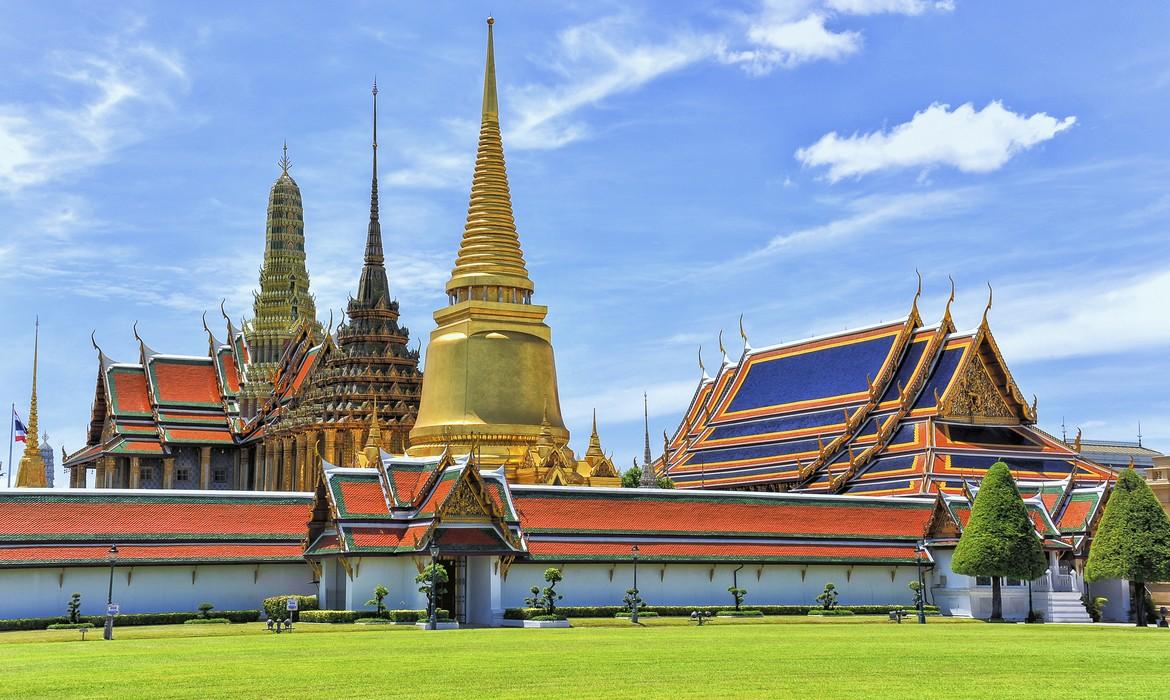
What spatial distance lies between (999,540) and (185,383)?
52.9 metres

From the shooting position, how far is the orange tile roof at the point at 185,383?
7964cm

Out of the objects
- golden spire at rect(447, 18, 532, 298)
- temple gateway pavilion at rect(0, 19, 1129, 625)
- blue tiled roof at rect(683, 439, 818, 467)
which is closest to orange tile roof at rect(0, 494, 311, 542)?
temple gateway pavilion at rect(0, 19, 1129, 625)

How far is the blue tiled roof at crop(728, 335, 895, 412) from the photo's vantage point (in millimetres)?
57562

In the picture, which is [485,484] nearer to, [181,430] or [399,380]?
[399,380]

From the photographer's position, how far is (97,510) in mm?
37562

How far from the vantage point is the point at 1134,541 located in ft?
125

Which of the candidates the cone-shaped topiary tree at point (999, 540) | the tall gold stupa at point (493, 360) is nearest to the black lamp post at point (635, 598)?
the cone-shaped topiary tree at point (999, 540)

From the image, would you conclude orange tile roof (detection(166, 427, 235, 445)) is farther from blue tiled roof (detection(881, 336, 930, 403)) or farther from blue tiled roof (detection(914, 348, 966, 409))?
blue tiled roof (detection(914, 348, 966, 409))

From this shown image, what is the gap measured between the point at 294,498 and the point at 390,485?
4644 mm

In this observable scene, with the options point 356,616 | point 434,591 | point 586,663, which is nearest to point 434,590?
point 434,591

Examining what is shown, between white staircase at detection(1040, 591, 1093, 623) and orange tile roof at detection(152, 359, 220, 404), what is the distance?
51.0 meters

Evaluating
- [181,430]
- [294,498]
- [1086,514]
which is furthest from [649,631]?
[181,430]

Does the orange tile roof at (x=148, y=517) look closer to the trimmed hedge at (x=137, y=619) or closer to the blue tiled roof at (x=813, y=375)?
the trimmed hedge at (x=137, y=619)

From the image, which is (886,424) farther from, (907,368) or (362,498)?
(362,498)
